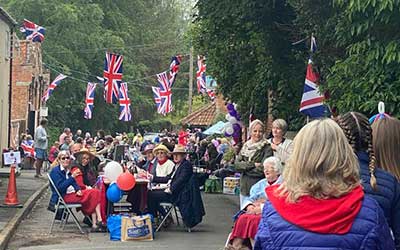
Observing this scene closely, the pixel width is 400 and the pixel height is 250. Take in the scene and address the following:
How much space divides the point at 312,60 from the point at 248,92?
754cm

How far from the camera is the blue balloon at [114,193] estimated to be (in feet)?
45.8

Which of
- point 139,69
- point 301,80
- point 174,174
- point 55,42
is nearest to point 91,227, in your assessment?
point 174,174

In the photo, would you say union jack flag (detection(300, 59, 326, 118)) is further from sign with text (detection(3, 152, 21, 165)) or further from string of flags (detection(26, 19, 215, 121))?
string of flags (detection(26, 19, 215, 121))

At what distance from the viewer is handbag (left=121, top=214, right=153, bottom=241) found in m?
13.2

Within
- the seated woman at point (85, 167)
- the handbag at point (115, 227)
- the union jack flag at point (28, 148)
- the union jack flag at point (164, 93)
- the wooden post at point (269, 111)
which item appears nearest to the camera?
the handbag at point (115, 227)

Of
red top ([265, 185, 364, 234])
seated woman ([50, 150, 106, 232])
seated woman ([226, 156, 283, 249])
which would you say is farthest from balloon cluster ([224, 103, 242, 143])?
red top ([265, 185, 364, 234])

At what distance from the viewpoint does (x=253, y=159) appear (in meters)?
12.2

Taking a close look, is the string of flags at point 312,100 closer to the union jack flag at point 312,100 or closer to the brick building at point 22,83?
the union jack flag at point 312,100

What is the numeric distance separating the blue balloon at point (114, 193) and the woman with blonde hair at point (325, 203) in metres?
10.5

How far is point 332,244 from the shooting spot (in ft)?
11.7

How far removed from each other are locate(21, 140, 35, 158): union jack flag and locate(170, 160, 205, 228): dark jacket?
20370 mm

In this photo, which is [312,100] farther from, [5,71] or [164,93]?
[164,93]

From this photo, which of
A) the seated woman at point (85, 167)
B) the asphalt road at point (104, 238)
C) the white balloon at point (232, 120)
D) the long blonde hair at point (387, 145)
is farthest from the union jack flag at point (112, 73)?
the long blonde hair at point (387, 145)

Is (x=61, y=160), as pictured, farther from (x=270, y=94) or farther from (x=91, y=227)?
(x=270, y=94)
